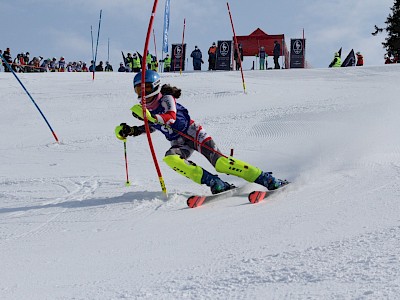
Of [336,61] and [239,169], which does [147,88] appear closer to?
[239,169]

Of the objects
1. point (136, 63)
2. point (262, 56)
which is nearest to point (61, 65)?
point (136, 63)

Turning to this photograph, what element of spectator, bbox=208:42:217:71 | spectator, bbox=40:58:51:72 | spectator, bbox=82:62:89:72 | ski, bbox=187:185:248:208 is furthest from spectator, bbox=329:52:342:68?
ski, bbox=187:185:248:208

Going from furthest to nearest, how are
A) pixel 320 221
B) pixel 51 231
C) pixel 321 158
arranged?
1. pixel 321 158
2. pixel 51 231
3. pixel 320 221

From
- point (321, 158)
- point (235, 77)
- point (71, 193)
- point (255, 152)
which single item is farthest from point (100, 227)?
point (235, 77)

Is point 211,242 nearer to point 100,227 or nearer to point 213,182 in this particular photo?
point 100,227

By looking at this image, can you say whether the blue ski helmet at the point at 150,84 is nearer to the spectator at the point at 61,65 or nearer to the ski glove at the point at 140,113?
the ski glove at the point at 140,113

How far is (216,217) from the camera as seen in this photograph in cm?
435

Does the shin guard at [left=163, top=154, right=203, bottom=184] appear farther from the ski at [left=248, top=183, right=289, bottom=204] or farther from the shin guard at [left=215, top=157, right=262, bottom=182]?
the ski at [left=248, top=183, right=289, bottom=204]

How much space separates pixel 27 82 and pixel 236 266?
55.7 ft

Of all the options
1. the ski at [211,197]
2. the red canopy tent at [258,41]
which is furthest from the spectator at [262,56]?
the ski at [211,197]

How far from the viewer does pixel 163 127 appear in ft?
17.8

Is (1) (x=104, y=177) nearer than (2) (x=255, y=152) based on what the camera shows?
Yes

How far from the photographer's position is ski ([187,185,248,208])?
484cm

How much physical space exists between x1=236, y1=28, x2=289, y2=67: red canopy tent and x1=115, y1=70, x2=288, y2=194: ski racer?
22.7 meters
